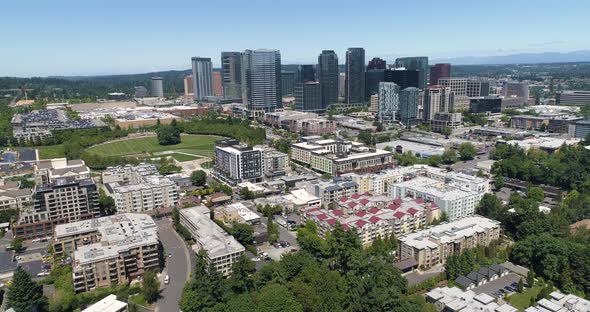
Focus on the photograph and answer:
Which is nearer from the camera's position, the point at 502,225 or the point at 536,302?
the point at 536,302

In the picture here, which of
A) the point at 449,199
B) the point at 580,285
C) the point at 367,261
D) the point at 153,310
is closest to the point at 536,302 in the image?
the point at 580,285

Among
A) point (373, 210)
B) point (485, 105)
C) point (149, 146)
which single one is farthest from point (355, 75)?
point (373, 210)

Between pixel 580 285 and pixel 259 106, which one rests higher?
pixel 259 106

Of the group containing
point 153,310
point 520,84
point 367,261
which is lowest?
point 153,310

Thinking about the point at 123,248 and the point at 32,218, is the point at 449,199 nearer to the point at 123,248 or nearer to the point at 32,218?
the point at 123,248

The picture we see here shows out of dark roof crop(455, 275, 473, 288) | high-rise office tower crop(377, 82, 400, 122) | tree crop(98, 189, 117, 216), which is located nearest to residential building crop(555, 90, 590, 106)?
high-rise office tower crop(377, 82, 400, 122)

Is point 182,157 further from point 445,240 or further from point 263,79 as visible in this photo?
point 263,79

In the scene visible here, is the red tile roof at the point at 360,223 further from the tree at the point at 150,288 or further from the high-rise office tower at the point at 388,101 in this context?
the high-rise office tower at the point at 388,101

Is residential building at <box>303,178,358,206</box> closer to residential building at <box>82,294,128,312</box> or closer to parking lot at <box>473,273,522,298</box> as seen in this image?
parking lot at <box>473,273,522,298</box>
